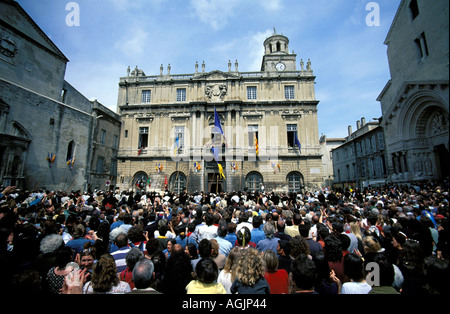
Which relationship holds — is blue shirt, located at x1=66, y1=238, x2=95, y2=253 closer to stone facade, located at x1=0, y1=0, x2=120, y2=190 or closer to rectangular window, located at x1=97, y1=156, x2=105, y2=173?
stone facade, located at x1=0, y1=0, x2=120, y2=190

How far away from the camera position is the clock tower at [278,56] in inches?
1173

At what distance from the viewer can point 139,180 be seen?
2561 cm

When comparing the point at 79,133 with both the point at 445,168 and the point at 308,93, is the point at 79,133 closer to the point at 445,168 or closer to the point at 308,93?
the point at 308,93

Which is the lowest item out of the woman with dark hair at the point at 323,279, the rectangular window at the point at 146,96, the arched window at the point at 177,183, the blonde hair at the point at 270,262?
the woman with dark hair at the point at 323,279

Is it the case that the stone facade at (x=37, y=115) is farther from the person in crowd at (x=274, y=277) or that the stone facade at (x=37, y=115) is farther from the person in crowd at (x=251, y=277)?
the person in crowd at (x=274, y=277)

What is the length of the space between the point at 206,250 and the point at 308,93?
2653cm

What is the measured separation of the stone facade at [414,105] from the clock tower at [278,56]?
12689mm

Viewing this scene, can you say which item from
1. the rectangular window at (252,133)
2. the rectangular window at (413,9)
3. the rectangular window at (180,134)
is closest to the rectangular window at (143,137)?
the rectangular window at (180,134)

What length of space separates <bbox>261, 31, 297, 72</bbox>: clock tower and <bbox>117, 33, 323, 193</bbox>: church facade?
3.23m

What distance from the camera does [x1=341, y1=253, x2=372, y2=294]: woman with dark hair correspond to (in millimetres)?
2875

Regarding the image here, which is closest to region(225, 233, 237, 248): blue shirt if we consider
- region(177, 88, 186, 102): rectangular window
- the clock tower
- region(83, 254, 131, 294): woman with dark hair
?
region(83, 254, 131, 294): woman with dark hair

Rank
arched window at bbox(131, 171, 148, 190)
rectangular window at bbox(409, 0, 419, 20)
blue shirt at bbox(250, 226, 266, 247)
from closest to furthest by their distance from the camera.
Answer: blue shirt at bbox(250, 226, 266, 247) → rectangular window at bbox(409, 0, 419, 20) → arched window at bbox(131, 171, 148, 190)

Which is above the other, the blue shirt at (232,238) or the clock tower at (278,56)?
the clock tower at (278,56)
